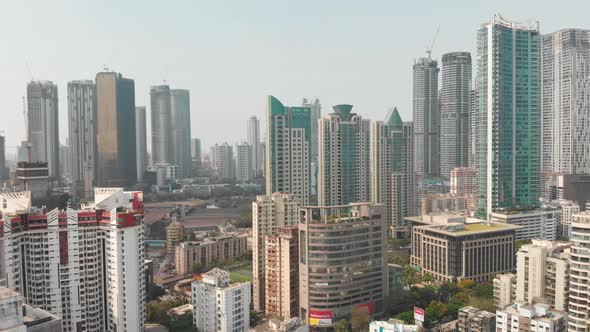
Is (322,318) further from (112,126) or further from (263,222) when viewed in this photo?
(112,126)

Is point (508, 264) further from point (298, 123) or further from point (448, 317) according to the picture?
point (298, 123)

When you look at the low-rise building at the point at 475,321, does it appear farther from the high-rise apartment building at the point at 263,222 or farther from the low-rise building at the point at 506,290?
the high-rise apartment building at the point at 263,222

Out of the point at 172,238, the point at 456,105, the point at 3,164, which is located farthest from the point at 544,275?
the point at 456,105

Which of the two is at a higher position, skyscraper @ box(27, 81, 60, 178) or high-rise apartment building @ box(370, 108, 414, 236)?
skyscraper @ box(27, 81, 60, 178)

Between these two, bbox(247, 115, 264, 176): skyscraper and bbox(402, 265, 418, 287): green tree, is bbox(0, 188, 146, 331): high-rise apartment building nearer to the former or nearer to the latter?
bbox(402, 265, 418, 287): green tree

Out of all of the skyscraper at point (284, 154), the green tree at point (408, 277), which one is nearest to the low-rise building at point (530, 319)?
the green tree at point (408, 277)

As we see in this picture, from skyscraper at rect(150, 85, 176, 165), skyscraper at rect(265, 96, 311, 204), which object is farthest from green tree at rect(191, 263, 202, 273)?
skyscraper at rect(150, 85, 176, 165)

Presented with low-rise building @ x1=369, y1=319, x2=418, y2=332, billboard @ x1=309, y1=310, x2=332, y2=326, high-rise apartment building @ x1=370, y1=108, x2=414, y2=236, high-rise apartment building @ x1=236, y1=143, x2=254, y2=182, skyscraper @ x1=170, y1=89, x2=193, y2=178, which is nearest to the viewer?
low-rise building @ x1=369, y1=319, x2=418, y2=332
